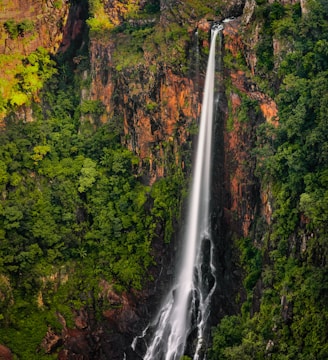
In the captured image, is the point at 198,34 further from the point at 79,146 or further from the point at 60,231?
the point at 60,231

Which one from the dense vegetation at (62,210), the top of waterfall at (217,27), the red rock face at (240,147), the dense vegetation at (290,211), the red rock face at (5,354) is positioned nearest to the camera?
the dense vegetation at (290,211)

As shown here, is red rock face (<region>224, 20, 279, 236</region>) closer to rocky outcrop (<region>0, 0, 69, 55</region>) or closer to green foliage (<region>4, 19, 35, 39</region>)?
rocky outcrop (<region>0, 0, 69, 55</region>)

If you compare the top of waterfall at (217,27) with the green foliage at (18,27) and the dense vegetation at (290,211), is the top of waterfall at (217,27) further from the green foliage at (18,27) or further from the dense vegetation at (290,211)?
the green foliage at (18,27)

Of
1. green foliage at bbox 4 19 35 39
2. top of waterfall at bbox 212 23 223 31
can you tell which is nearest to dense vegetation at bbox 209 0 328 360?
top of waterfall at bbox 212 23 223 31

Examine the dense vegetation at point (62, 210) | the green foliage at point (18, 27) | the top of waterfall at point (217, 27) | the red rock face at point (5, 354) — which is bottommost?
the red rock face at point (5, 354)

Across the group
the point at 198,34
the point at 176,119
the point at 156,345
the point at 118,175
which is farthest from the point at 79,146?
the point at 156,345

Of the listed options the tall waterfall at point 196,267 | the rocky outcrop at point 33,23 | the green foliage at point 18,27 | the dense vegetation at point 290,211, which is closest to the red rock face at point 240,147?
the dense vegetation at point 290,211

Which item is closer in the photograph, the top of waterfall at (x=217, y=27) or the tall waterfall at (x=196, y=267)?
the tall waterfall at (x=196, y=267)
